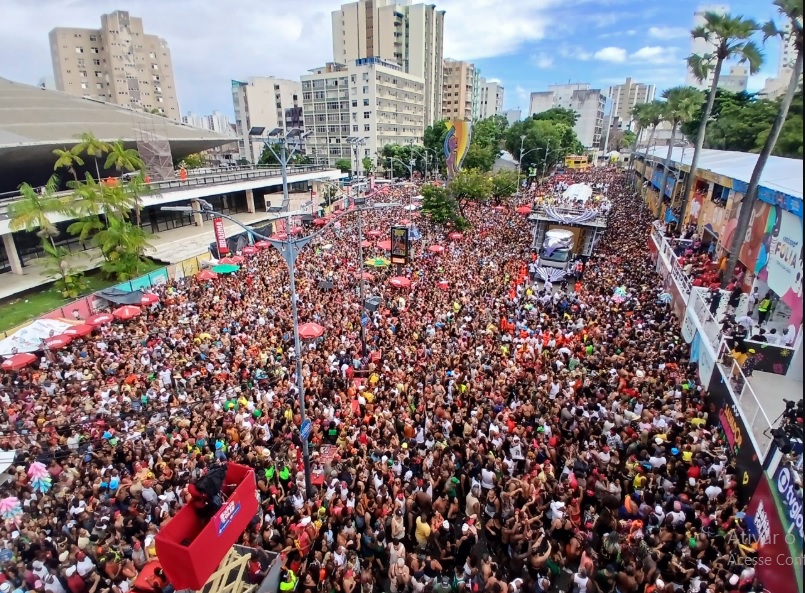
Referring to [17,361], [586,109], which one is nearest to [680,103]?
[17,361]

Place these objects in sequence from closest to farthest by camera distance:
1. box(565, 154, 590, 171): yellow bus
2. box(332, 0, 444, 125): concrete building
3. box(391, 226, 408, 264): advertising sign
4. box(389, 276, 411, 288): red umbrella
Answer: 1. box(391, 226, 408, 264): advertising sign
2. box(389, 276, 411, 288): red umbrella
3. box(565, 154, 590, 171): yellow bus
4. box(332, 0, 444, 125): concrete building

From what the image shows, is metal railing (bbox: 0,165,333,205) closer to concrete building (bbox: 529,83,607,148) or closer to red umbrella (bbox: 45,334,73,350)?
red umbrella (bbox: 45,334,73,350)

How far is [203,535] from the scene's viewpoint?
579cm

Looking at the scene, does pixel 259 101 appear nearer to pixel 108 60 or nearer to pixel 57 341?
pixel 108 60

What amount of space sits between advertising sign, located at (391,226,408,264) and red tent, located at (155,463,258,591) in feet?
43.5

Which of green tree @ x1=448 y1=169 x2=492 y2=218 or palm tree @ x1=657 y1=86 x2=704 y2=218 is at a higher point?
palm tree @ x1=657 y1=86 x2=704 y2=218

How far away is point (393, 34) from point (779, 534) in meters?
105

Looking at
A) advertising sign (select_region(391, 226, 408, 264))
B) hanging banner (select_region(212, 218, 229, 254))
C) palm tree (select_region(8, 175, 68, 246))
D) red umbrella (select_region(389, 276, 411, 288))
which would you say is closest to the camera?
advertising sign (select_region(391, 226, 408, 264))

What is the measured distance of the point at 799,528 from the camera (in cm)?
639

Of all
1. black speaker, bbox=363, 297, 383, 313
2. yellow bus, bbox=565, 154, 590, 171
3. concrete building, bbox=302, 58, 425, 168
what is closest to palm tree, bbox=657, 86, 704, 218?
black speaker, bbox=363, 297, 383, 313

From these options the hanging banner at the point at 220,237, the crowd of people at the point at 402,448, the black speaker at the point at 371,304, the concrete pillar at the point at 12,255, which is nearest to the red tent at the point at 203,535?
the crowd of people at the point at 402,448

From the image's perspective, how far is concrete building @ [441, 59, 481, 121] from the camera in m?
113

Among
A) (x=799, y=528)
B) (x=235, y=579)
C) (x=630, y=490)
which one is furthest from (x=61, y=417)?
(x=799, y=528)

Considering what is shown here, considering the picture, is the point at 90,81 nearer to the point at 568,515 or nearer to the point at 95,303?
the point at 95,303
